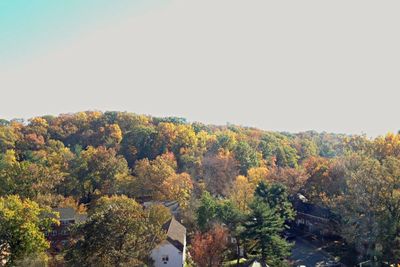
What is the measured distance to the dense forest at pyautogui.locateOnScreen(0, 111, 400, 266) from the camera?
2530 cm

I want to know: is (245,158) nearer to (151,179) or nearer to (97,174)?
(151,179)

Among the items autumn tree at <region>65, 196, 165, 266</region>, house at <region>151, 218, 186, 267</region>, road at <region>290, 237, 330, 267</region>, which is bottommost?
road at <region>290, 237, 330, 267</region>

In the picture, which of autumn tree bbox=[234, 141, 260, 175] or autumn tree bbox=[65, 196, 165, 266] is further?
autumn tree bbox=[234, 141, 260, 175]

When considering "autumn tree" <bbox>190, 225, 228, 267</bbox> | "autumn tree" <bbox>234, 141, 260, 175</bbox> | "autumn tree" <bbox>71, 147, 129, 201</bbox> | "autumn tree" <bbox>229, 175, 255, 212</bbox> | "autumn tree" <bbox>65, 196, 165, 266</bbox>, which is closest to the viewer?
"autumn tree" <bbox>65, 196, 165, 266</bbox>

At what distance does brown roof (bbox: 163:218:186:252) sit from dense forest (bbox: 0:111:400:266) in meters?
1.22

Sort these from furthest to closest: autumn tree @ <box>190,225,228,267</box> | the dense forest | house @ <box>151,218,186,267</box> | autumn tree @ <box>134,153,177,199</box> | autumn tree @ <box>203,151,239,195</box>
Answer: autumn tree @ <box>203,151,239,195</box> < autumn tree @ <box>134,153,177,199</box> < house @ <box>151,218,186,267</box> < autumn tree @ <box>190,225,228,267</box> < the dense forest

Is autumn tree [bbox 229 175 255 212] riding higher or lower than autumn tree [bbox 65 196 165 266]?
lower

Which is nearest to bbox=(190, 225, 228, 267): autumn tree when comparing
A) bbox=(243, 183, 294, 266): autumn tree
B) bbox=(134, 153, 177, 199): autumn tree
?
bbox=(243, 183, 294, 266): autumn tree

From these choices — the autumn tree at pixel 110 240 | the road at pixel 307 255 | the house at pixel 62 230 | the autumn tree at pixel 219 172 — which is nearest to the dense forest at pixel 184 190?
the autumn tree at pixel 110 240

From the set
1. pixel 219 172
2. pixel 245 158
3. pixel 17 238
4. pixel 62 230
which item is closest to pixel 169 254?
pixel 17 238

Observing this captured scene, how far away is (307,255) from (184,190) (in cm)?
1537

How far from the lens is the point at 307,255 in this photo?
36.8 metres

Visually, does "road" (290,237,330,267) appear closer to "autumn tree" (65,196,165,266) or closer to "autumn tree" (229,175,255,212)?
"autumn tree" (229,175,255,212)

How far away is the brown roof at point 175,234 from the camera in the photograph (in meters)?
29.2
